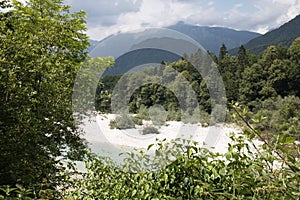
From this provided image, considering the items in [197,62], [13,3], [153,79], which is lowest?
[153,79]

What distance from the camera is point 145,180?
1.82 meters

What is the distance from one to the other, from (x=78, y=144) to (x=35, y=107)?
64.3 inches

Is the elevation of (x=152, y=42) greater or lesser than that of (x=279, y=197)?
greater

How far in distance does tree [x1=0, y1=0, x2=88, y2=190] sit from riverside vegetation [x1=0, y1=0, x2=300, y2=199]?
→ 0.01 meters

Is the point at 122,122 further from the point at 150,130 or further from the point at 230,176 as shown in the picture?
the point at 230,176

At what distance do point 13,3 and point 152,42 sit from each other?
646 centimetres

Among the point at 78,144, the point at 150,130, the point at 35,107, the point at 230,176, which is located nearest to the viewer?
the point at 230,176

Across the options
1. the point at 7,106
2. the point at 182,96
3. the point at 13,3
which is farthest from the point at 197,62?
the point at 13,3

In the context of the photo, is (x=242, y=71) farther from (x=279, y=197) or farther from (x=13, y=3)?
(x=279, y=197)

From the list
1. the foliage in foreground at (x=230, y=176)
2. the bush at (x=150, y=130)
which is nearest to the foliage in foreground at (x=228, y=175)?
the foliage in foreground at (x=230, y=176)

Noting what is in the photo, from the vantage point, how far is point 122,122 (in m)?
4.35

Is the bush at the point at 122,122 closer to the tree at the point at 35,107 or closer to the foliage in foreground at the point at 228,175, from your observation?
the tree at the point at 35,107

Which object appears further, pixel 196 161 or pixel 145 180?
pixel 145 180

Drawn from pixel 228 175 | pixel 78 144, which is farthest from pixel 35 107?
pixel 228 175
